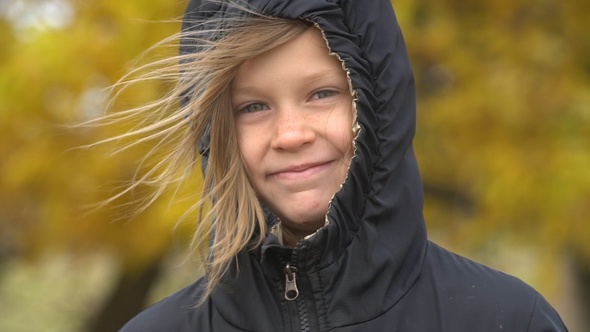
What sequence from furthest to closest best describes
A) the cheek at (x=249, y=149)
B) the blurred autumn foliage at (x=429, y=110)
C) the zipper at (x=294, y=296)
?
the blurred autumn foliage at (x=429, y=110)
the cheek at (x=249, y=149)
the zipper at (x=294, y=296)

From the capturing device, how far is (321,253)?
2396 millimetres

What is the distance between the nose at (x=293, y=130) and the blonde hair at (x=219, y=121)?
0.49 ft

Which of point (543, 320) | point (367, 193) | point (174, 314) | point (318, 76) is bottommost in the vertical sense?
point (543, 320)

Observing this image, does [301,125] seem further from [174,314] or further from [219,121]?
[174,314]

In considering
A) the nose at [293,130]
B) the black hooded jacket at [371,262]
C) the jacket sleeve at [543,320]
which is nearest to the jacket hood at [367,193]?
the black hooded jacket at [371,262]

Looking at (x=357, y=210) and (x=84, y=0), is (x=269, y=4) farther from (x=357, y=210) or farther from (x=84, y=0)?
(x=84, y=0)

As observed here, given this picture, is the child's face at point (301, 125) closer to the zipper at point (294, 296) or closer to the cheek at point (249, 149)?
the cheek at point (249, 149)

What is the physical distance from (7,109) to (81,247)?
927 mm

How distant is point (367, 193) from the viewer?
2447 mm

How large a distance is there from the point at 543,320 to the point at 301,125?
0.64 meters

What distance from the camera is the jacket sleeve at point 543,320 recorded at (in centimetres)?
240

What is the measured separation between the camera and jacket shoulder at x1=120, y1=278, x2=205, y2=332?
2.55 meters

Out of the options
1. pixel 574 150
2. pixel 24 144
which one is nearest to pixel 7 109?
pixel 24 144

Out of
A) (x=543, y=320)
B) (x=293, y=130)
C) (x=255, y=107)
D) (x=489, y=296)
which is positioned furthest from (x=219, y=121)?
(x=543, y=320)
